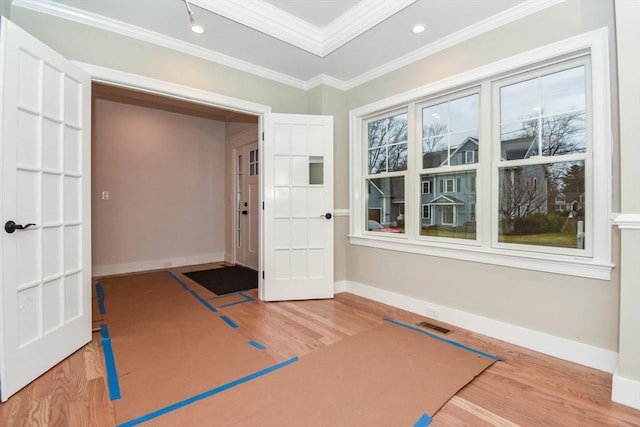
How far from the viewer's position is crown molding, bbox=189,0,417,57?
249 centimetres

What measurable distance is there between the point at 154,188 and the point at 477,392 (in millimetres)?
5311

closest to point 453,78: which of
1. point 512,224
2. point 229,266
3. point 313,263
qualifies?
point 512,224

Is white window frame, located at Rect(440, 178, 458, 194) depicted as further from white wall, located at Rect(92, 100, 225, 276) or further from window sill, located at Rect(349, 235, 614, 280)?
white wall, located at Rect(92, 100, 225, 276)

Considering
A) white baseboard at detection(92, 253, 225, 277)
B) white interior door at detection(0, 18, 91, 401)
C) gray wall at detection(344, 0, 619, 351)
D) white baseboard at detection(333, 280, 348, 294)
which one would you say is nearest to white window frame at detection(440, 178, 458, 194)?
gray wall at detection(344, 0, 619, 351)

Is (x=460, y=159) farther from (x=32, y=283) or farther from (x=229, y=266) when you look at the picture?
(x=229, y=266)

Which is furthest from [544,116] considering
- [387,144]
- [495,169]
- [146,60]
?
[146,60]

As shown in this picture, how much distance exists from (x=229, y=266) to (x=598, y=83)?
5.19 metres

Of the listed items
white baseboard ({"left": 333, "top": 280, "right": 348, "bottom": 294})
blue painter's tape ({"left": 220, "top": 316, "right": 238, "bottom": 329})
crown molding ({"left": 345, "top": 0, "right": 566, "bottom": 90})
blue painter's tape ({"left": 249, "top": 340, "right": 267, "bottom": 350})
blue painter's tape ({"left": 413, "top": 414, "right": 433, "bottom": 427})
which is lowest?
blue painter's tape ({"left": 413, "top": 414, "right": 433, "bottom": 427})

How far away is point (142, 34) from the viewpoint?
9.02ft

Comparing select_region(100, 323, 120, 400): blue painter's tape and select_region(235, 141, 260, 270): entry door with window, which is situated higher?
select_region(235, 141, 260, 270): entry door with window

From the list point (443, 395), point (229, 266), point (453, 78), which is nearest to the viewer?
point (443, 395)

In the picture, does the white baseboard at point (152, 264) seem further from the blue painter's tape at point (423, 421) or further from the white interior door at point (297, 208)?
the blue painter's tape at point (423, 421)

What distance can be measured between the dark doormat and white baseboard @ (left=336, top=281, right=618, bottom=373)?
1.89m

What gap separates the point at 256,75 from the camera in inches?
138
